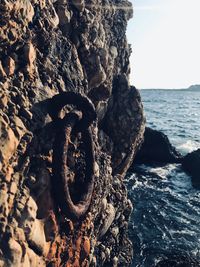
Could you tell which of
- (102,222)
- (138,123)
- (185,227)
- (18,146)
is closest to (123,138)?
(138,123)

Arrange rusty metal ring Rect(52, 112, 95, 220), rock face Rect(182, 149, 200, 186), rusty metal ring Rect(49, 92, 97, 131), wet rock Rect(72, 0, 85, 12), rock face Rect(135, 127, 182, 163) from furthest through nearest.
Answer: rock face Rect(135, 127, 182, 163) < rock face Rect(182, 149, 200, 186) < wet rock Rect(72, 0, 85, 12) < rusty metal ring Rect(49, 92, 97, 131) < rusty metal ring Rect(52, 112, 95, 220)

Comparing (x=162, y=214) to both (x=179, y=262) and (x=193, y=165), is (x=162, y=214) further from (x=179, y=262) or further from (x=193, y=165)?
(x=193, y=165)

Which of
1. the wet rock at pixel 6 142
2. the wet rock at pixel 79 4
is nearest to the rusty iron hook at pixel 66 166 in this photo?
the wet rock at pixel 6 142

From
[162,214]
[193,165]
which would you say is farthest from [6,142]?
[193,165]

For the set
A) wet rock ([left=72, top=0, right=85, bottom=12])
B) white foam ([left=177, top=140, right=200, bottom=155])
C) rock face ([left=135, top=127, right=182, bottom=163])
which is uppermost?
wet rock ([left=72, top=0, right=85, bottom=12])

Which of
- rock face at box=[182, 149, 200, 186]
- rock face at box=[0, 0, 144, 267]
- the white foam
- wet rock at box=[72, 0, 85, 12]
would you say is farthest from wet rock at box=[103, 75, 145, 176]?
the white foam

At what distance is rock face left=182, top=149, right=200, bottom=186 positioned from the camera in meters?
28.9

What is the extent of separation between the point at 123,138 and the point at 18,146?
43.3 ft

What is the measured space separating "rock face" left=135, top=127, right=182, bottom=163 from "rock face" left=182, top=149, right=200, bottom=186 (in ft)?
6.20

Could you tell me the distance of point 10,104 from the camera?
8.64m

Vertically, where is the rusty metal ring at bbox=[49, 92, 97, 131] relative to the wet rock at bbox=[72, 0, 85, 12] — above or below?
below

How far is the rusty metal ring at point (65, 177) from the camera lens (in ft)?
29.4

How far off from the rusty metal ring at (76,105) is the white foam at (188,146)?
100ft

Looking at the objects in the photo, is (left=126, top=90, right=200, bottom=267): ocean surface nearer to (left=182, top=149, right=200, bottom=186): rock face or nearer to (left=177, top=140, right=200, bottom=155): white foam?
(left=182, top=149, right=200, bottom=186): rock face
